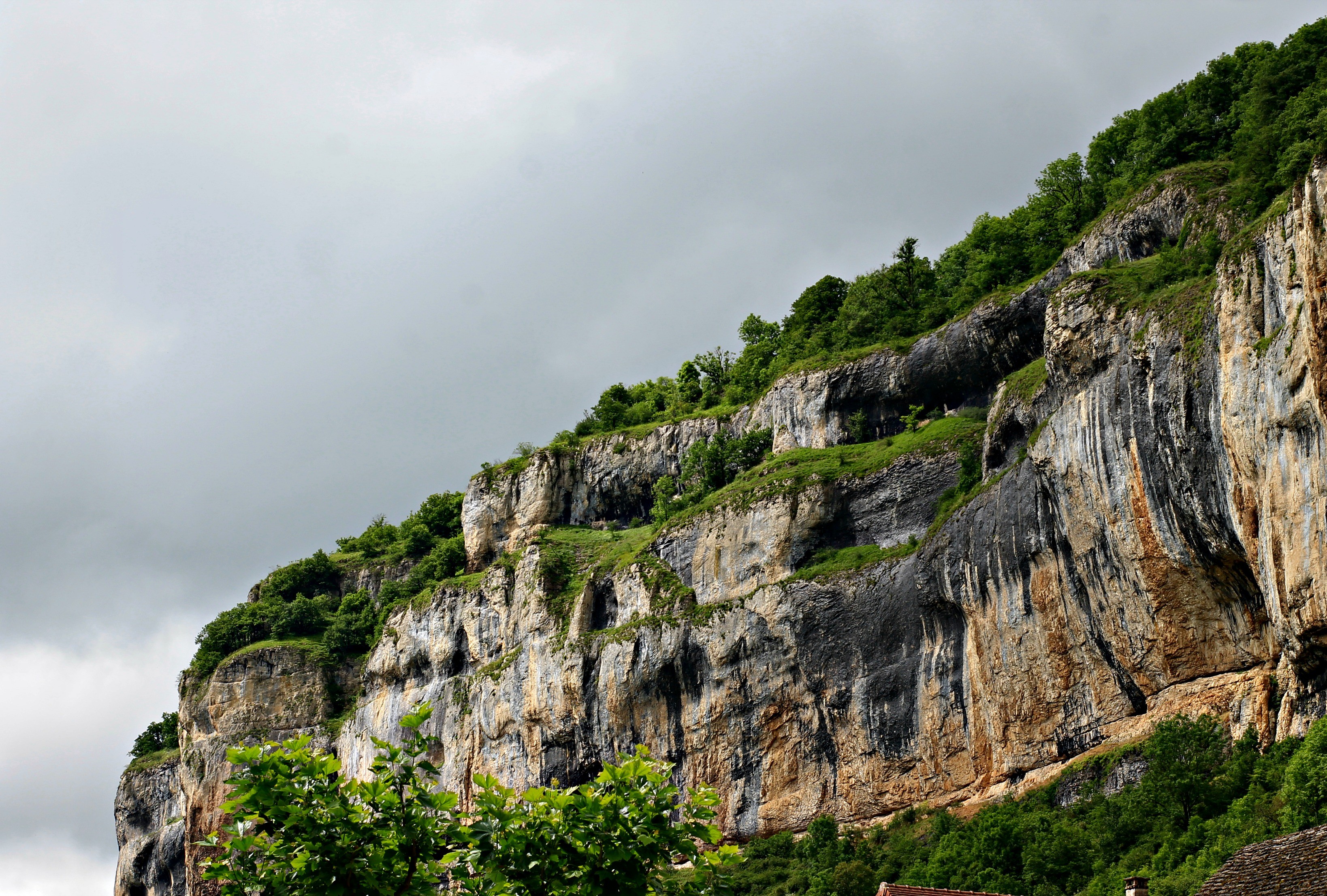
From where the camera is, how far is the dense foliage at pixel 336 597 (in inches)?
3413

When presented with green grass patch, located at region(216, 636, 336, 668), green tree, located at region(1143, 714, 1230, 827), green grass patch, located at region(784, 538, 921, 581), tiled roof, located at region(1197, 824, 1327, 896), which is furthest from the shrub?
tiled roof, located at region(1197, 824, 1327, 896)

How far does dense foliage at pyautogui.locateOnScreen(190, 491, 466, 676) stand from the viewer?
86.7 metres

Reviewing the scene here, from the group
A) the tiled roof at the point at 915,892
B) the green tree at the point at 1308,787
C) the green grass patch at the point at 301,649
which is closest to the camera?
the tiled roof at the point at 915,892

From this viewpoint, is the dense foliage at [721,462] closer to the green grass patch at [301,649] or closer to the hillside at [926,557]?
the hillside at [926,557]

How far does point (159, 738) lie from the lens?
10138 cm

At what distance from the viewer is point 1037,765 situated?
A: 43562mm

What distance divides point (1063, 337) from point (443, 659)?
44.2 m

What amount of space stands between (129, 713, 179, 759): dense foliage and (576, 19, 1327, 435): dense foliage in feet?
147

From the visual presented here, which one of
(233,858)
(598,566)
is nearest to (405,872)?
(233,858)

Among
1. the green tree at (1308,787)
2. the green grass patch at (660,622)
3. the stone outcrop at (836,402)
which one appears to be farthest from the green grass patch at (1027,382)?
the green tree at (1308,787)

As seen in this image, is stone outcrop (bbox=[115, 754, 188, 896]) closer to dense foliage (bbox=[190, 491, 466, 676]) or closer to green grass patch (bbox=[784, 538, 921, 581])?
dense foliage (bbox=[190, 491, 466, 676])

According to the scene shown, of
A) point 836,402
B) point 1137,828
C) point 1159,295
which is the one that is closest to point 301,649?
point 836,402

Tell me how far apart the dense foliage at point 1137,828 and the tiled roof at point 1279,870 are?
850 cm

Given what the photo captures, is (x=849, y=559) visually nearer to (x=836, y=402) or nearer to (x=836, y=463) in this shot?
(x=836, y=463)
